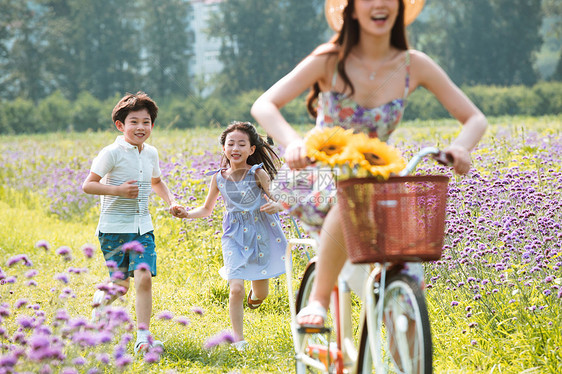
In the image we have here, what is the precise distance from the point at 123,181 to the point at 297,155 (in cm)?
264

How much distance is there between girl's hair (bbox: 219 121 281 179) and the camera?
483cm

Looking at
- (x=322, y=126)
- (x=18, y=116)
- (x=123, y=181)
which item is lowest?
(x=123, y=181)

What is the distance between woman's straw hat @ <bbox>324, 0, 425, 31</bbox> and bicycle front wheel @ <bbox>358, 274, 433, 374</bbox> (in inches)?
41.3

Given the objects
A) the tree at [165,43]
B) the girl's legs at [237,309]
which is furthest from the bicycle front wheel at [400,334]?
the tree at [165,43]

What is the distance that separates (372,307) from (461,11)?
65054mm

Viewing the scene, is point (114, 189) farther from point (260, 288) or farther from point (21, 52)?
point (21, 52)

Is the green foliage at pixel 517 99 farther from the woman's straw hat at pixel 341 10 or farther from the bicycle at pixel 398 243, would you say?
the bicycle at pixel 398 243

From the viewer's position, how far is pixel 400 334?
98.6 inches

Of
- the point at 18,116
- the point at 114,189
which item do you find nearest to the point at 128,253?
the point at 114,189

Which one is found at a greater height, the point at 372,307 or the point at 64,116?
the point at 64,116

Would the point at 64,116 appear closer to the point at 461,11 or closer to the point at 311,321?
the point at 461,11

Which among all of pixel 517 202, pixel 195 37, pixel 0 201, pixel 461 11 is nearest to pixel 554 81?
pixel 461 11

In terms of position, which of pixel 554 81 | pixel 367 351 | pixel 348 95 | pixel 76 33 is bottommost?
pixel 367 351

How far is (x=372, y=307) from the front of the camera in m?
2.62
